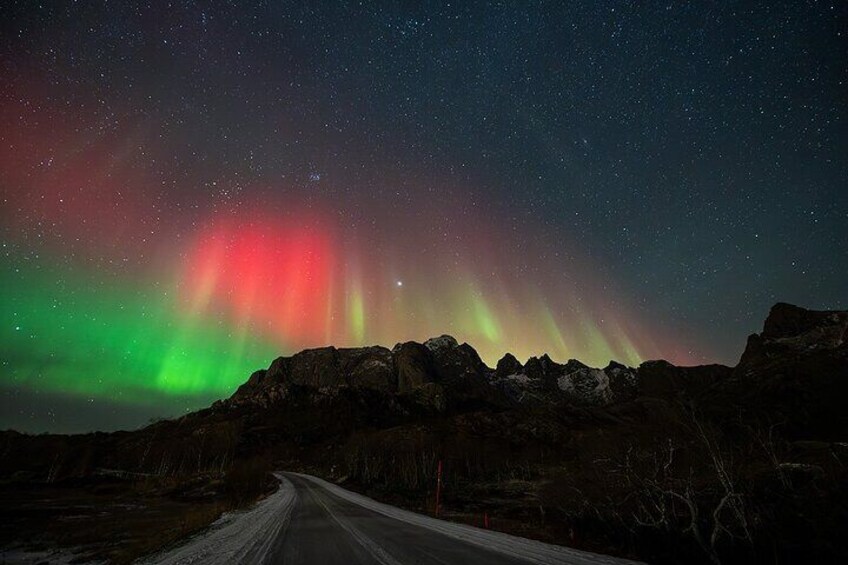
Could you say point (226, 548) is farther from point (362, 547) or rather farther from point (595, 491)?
point (595, 491)

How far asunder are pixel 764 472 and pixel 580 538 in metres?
35.5

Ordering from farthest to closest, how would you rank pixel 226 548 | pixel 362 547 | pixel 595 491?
1. pixel 595 491
2. pixel 226 548
3. pixel 362 547

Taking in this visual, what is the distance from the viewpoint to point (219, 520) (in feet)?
74.2

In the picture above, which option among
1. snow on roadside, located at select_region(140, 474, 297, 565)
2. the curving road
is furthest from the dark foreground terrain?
the curving road

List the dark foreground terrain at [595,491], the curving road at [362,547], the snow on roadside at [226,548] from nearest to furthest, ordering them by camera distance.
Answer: the curving road at [362,547] < the snow on roadside at [226,548] < the dark foreground terrain at [595,491]

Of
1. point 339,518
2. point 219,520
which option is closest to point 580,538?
point 339,518

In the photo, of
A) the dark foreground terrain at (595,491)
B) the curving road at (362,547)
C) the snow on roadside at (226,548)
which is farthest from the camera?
the dark foreground terrain at (595,491)

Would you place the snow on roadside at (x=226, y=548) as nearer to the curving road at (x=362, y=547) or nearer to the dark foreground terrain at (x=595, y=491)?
the curving road at (x=362, y=547)

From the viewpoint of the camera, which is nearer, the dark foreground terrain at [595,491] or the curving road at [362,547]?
the curving road at [362,547]

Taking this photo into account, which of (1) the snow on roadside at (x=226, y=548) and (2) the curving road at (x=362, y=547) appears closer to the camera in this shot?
(2) the curving road at (x=362, y=547)

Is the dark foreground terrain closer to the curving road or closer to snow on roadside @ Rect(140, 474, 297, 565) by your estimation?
snow on roadside @ Rect(140, 474, 297, 565)

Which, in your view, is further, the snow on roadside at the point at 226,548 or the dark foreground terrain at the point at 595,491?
the dark foreground terrain at the point at 595,491

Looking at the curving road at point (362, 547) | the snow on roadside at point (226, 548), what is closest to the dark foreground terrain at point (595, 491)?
the snow on roadside at point (226, 548)

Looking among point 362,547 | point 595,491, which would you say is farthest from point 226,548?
point 595,491
